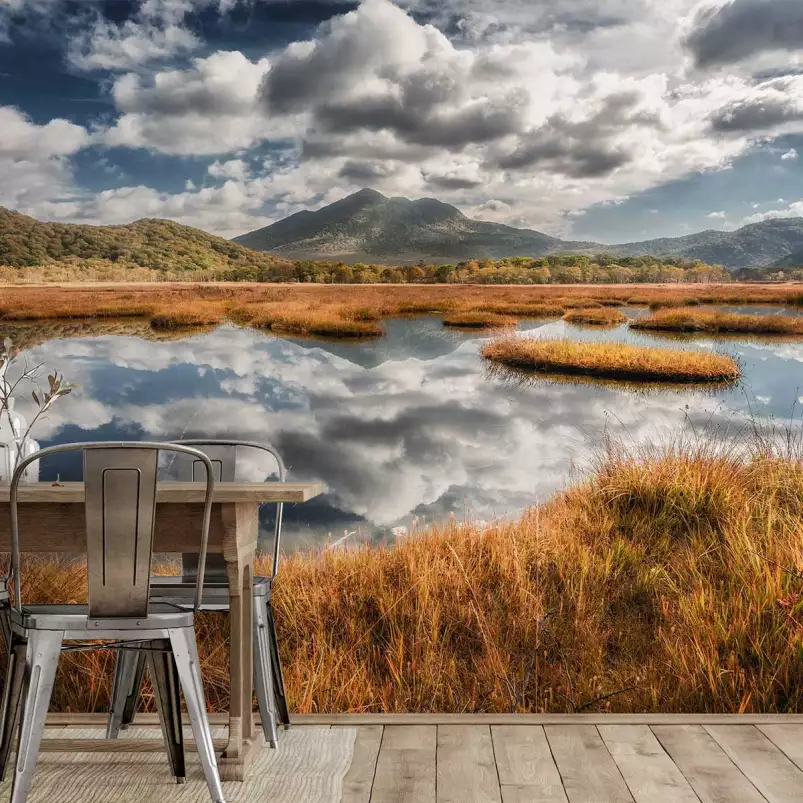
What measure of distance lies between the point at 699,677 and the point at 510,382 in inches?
101

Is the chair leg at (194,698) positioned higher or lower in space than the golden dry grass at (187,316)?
lower

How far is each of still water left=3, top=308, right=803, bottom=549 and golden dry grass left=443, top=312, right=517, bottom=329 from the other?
19 centimetres

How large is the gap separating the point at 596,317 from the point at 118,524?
163 inches

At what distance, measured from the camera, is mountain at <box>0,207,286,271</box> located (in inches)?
216

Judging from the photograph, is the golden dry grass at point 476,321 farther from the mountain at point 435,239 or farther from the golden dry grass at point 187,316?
the golden dry grass at point 187,316

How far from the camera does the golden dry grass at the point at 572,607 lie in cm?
317

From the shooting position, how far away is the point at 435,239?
227 inches

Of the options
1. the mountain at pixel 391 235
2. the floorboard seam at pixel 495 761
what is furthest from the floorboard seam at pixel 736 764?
the mountain at pixel 391 235

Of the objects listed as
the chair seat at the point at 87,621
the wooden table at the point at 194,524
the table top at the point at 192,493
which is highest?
the table top at the point at 192,493

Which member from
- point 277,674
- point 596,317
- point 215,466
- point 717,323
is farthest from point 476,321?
point 277,674

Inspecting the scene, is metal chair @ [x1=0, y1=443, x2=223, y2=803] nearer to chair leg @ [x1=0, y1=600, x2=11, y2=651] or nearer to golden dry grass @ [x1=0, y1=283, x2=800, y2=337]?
chair leg @ [x1=0, y1=600, x2=11, y2=651]

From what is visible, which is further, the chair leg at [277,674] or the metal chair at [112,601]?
the chair leg at [277,674]

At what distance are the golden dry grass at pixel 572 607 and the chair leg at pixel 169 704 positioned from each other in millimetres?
820

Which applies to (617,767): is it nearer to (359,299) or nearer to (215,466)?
(215,466)
